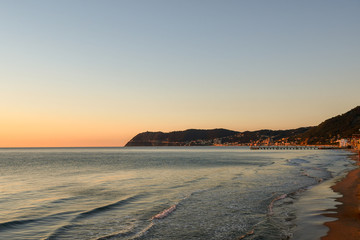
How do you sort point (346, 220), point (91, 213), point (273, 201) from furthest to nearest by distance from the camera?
point (273, 201) → point (91, 213) → point (346, 220)

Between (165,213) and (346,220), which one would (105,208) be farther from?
(346,220)

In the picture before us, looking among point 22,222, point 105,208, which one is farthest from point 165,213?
point 22,222

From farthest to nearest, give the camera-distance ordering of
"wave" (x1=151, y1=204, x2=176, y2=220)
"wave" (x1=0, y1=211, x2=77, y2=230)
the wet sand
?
"wave" (x1=151, y1=204, x2=176, y2=220)
"wave" (x1=0, y1=211, x2=77, y2=230)
the wet sand

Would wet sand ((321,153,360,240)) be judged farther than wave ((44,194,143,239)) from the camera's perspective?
No

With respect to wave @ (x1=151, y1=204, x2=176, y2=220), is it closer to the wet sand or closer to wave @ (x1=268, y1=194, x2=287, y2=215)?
wave @ (x1=268, y1=194, x2=287, y2=215)

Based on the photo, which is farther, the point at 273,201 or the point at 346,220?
the point at 273,201

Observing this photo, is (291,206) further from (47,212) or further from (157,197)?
(47,212)

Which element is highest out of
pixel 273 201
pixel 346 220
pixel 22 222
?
pixel 346 220

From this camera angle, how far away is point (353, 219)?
45.9 feet

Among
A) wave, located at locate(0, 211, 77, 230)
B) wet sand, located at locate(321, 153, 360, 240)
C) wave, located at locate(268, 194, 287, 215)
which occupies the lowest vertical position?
wave, located at locate(268, 194, 287, 215)

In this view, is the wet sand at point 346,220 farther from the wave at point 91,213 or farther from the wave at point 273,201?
the wave at point 91,213

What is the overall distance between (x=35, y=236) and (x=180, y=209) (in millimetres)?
8634

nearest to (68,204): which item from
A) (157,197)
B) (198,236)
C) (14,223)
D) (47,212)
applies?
(47,212)

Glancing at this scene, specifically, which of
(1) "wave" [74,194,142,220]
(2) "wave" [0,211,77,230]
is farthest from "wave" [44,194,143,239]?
(2) "wave" [0,211,77,230]
